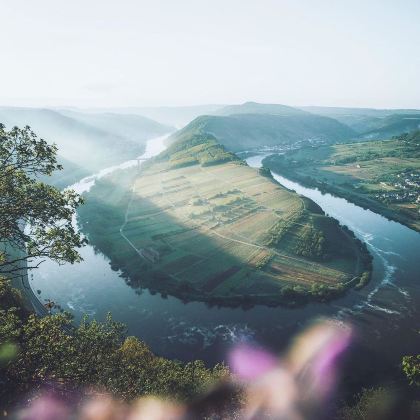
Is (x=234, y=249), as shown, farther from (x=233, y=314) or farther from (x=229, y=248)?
(x=233, y=314)

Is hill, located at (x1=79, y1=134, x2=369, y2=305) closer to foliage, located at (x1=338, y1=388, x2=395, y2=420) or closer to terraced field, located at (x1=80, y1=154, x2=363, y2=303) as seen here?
terraced field, located at (x1=80, y1=154, x2=363, y2=303)

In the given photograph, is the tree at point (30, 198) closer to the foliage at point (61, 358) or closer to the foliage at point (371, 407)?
the foliage at point (61, 358)

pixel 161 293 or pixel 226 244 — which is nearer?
pixel 161 293

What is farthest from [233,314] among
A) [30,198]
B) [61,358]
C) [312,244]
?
[30,198]

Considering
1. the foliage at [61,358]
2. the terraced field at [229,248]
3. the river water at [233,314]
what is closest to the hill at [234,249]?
the terraced field at [229,248]

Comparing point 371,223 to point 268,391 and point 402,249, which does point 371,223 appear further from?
point 268,391

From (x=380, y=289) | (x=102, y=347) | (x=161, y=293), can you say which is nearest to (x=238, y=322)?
(x=161, y=293)

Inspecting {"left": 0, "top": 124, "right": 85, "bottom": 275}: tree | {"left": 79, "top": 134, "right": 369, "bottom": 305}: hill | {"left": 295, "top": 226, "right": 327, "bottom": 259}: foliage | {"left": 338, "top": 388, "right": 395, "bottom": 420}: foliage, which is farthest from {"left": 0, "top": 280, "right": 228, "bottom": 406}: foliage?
{"left": 295, "top": 226, "right": 327, "bottom": 259}: foliage
